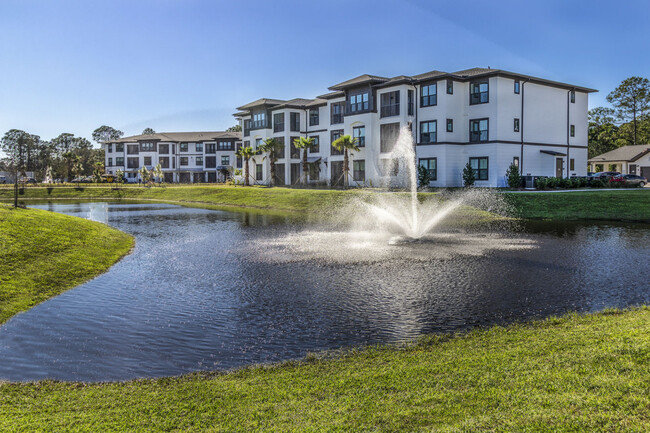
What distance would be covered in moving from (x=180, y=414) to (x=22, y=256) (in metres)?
13.0

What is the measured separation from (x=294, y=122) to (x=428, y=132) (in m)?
24.0

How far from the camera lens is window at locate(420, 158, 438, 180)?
52.4 meters

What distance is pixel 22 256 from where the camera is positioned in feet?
56.2

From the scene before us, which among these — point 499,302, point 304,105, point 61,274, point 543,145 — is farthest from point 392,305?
point 304,105

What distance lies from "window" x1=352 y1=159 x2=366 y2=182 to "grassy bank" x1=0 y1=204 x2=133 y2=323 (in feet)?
119

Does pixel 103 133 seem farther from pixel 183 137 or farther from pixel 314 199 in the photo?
Result: pixel 314 199

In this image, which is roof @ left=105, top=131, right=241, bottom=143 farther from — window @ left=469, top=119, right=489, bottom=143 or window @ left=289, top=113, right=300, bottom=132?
window @ left=469, top=119, right=489, bottom=143

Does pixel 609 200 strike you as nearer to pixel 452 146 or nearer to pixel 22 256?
pixel 452 146

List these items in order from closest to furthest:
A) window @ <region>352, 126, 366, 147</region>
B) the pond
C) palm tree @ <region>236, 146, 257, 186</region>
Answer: the pond
window @ <region>352, 126, 366, 147</region>
palm tree @ <region>236, 146, 257, 186</region>

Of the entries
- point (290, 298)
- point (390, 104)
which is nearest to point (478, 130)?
point (390, 104)

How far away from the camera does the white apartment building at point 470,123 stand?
5025 centimetres

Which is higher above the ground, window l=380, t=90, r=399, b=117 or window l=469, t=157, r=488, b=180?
window l=380, t=90, r=399, b=117

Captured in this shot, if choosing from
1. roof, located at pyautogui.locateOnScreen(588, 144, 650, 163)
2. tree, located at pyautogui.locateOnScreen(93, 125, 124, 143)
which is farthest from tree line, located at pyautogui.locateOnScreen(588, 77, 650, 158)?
tree, located at pyautogui.locateOnScreen(93, 125, 124, 143)

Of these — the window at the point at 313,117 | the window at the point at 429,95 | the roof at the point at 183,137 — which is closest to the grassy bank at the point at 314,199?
the window at the point at 429,95
